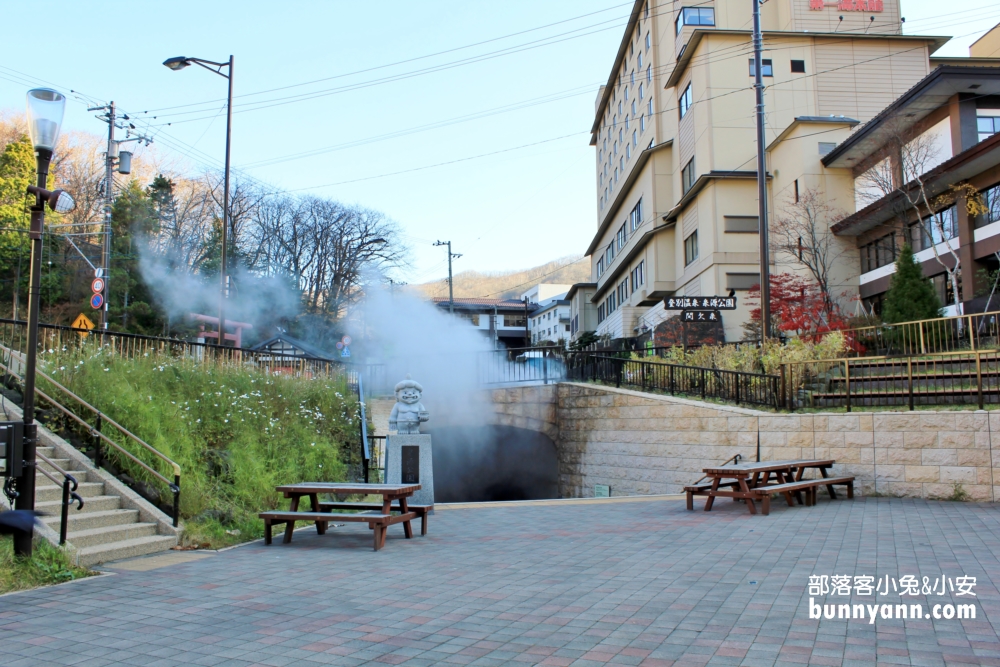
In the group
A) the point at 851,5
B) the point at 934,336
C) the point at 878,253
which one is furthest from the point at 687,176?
the point at 934,336

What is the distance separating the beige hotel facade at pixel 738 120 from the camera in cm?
2809

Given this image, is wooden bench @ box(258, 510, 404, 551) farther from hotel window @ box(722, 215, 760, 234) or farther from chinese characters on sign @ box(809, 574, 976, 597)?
hotel window @ box(722, 215, 760, 234)

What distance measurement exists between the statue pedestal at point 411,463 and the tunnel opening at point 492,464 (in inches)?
358

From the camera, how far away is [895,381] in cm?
1277

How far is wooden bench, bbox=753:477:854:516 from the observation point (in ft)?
32.5

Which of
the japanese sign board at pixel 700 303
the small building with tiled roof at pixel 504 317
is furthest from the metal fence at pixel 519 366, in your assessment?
the small building with tiled roof at pixel 504 317

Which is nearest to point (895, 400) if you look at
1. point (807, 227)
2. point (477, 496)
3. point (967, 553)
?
point (967, 553)

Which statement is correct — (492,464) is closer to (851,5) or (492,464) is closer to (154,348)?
(154,348)

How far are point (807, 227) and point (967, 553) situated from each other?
22251 millimetres

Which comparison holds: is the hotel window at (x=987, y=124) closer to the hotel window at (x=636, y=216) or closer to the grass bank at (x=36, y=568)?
the hotel window at (x=636, y=216)

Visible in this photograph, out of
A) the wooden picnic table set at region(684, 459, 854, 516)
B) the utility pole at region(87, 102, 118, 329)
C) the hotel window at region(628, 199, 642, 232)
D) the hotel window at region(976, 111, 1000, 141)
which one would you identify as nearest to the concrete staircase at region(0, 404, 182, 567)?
the wooden picnic table set at region(684, 459, 854, 516)

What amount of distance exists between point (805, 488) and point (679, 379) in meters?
5.73

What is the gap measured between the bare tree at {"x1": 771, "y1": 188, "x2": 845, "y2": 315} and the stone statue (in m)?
18.9

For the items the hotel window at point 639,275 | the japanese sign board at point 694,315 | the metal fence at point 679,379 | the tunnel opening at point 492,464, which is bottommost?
the tunnel opening at point 492,464
